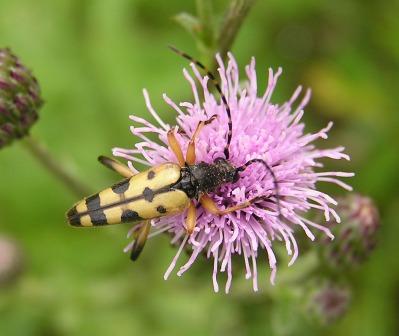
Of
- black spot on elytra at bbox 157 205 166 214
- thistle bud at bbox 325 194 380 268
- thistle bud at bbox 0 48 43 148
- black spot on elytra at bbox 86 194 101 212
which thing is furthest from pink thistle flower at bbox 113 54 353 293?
thistle bud at bbox 0 48 43 148

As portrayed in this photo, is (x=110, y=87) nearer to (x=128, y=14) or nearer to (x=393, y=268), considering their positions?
(x=128, y=14)

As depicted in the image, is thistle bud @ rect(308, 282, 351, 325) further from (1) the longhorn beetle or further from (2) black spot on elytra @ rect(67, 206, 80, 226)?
(2) black spot on elytra @ rect(67, 206, 80, 226)

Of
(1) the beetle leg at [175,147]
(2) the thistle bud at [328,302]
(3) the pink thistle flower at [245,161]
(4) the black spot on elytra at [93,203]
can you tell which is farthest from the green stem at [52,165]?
(2) the thistle bud at [328,302]

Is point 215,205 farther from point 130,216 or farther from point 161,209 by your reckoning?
point 130,216

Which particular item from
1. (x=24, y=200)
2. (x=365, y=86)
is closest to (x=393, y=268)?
(x=365, y=86)

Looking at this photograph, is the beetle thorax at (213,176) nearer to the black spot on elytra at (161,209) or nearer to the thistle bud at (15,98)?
the black spot on elytra at (161,209)

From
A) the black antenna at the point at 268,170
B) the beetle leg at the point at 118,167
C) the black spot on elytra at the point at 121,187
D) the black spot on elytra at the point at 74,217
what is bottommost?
the black spot on elytra at the point at 74,217
